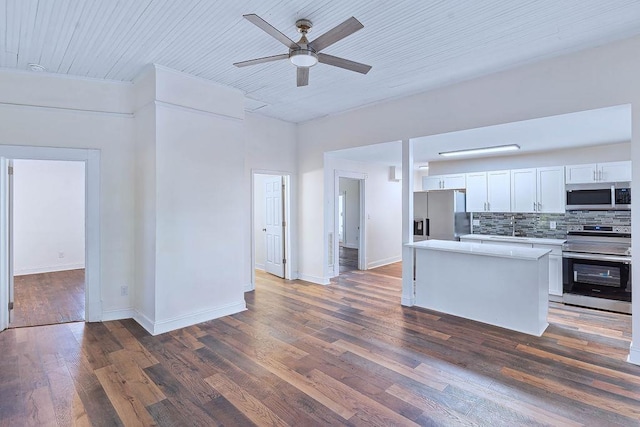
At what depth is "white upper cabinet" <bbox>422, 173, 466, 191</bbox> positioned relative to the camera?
6350mm

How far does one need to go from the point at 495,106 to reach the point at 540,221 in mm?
2975

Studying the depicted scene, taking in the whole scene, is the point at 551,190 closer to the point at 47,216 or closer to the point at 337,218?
the point at 337,218

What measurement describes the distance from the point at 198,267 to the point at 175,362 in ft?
4.11

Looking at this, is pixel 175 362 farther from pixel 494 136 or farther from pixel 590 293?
pixel 590 293

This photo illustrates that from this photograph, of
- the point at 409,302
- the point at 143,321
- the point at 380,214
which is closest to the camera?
the point at 143,321

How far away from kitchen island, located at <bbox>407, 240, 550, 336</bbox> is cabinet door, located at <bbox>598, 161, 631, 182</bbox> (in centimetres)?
194

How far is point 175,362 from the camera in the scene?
2.98 metres

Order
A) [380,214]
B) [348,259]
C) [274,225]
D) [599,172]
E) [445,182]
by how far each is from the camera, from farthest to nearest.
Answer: [348,259], [380,214], [445,182], [274,225], [599,172]

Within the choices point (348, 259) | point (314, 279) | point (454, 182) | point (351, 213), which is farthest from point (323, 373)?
point (351, 213)

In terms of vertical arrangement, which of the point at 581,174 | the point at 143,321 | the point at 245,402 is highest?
the point at 581,174

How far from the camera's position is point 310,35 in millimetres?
2990

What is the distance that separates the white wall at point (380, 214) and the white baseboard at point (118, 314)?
4.23 m

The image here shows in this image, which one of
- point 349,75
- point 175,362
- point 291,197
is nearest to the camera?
point 175,362

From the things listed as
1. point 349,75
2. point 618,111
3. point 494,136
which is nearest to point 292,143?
point 349,75
